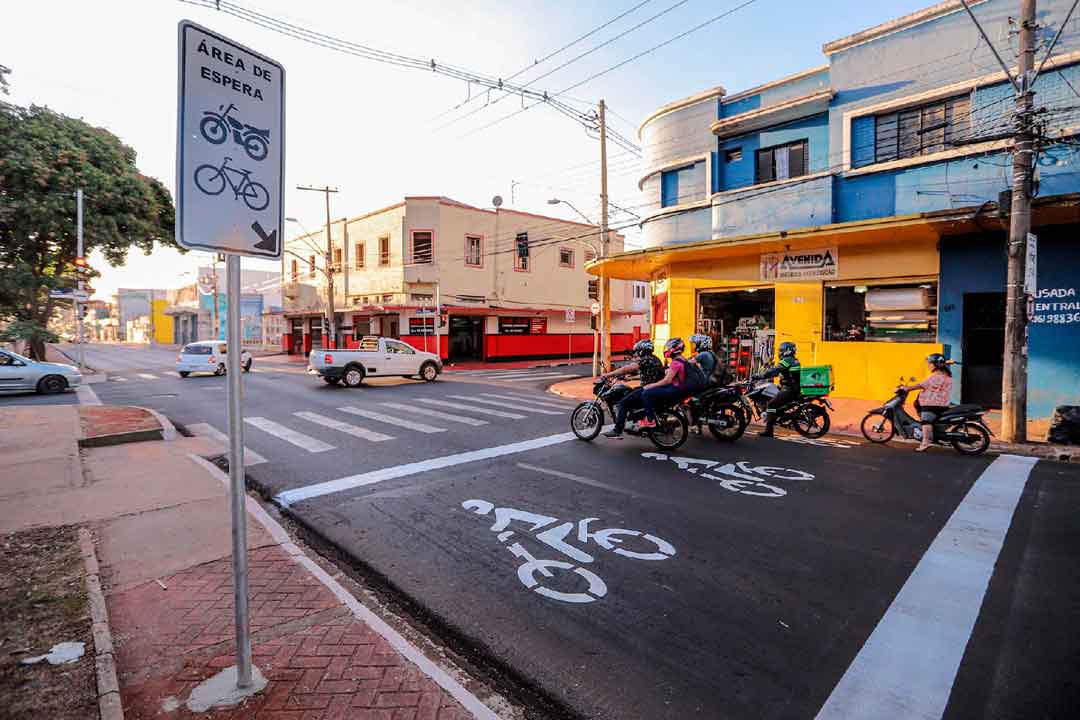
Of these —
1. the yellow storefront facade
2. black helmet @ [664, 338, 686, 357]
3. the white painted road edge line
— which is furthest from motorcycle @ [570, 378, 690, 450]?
the yellow storefront facade

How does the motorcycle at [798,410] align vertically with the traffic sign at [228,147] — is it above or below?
below

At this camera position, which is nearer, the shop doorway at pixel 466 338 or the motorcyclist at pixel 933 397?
the motorcyclist at pixel 933 397

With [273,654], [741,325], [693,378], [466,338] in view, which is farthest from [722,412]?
[466,338]

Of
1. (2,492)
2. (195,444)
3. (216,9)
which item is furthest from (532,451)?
(216,9)

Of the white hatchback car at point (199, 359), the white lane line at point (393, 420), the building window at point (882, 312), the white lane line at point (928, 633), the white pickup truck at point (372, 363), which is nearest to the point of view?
the white lane line at point (928, 633)

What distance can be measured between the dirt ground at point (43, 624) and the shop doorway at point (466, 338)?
91.7ft

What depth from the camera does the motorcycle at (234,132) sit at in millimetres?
2465

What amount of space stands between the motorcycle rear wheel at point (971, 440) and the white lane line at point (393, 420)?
855cm

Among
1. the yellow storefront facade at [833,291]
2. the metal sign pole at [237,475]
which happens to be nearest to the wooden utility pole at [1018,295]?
the yellow storefront facade at [833,291]

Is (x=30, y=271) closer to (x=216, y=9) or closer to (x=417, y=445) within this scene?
(x=216, y=9)

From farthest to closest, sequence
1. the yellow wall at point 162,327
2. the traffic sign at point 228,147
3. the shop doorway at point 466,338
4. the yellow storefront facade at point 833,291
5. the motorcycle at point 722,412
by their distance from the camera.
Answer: the yellow wall at point 162,327, the shop doorway at point 466,338, the yellow storefront facade at point 833,291, the motorcycle at point 722,412, the traffic sign at point 228,147

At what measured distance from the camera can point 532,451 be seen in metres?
8.57

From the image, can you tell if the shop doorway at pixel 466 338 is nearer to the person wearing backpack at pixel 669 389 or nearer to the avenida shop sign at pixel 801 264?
the avenida shop sign at pixel 801 264

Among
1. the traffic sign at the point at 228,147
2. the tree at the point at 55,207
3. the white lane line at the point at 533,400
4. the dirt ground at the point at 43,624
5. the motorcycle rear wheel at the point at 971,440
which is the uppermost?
the tree at the point at 55,207
